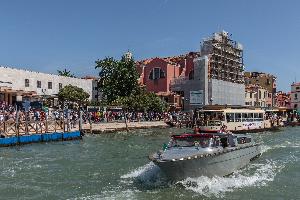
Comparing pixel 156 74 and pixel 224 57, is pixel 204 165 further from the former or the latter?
pixel 224 57

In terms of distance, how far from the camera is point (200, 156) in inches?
716

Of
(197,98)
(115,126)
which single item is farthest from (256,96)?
(115,126)

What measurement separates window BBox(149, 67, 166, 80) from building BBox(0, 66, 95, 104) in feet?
60.0

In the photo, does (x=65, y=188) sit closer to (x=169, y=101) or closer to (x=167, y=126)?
(x=167, y=126)

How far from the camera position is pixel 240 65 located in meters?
102

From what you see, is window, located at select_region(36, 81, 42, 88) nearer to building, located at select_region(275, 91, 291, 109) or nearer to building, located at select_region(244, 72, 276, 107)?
building, located at select_region(244, 72, 276, 107)

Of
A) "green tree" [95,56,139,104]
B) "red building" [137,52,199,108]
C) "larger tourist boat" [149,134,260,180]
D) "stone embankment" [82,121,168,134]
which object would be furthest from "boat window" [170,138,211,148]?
"red building" [137,52,199,108]

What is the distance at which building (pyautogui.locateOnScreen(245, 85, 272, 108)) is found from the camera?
10594 centimetres

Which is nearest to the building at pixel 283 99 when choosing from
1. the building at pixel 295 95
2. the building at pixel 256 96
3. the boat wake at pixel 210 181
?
the building at pixel 295 95

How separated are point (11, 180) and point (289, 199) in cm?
1213

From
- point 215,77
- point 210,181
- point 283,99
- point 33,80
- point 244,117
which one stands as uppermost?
point 215,77

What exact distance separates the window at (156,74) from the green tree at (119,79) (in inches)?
533

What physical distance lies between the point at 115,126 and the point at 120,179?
34410 mm

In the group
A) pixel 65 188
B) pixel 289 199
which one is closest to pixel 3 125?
pixel 65 188
